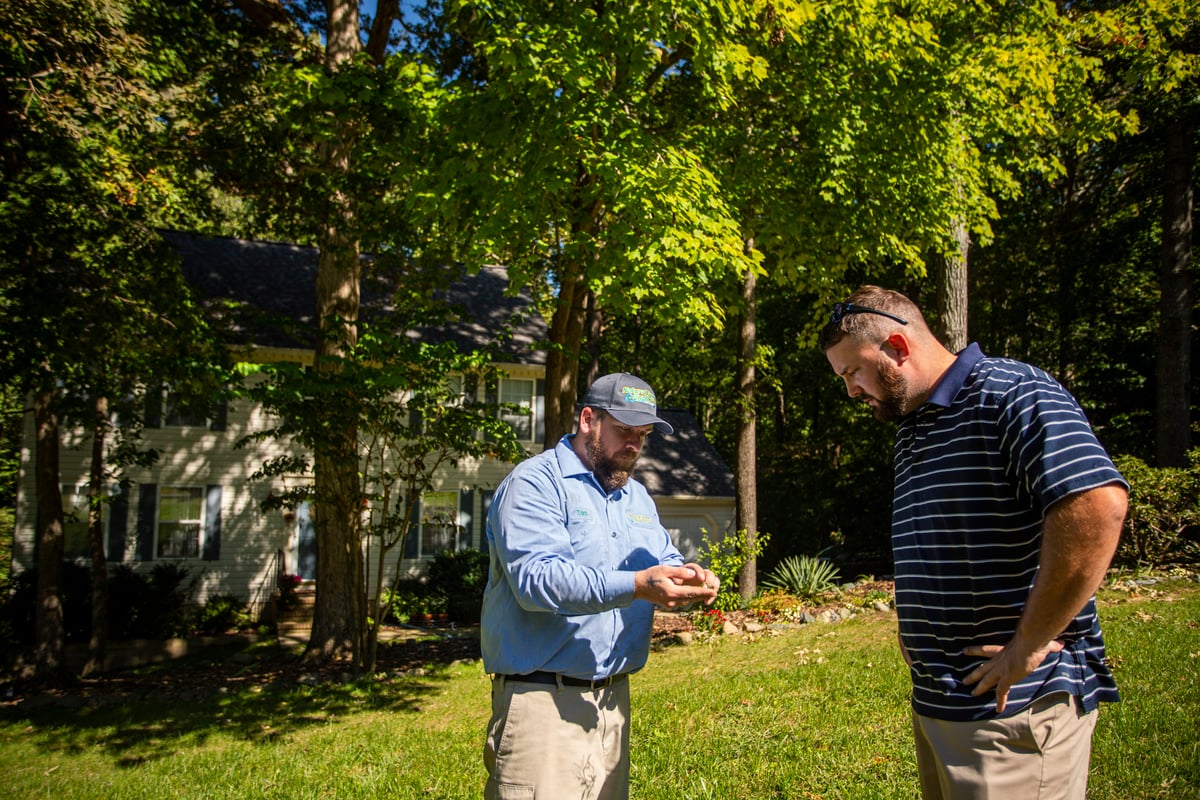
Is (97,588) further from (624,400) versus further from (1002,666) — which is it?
(1002,666)

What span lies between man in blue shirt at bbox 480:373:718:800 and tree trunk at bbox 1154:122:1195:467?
17.2m

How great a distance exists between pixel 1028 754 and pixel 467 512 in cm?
1935

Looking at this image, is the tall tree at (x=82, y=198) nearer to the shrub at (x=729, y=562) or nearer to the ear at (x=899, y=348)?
the shrub at (x=729, y=562)

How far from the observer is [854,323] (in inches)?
100.0

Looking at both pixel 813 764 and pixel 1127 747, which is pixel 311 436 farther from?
pixel 1127 747

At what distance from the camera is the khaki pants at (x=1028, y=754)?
218 cm

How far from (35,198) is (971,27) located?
1272cm

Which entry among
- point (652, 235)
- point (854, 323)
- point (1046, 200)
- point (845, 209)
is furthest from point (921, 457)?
point (1046, 200)

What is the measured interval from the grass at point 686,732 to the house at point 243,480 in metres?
8.02

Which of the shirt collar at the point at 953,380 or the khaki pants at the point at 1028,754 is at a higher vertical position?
the shirt collar at the point at 953,380

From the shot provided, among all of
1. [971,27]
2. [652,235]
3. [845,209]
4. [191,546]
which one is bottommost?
[191,546]

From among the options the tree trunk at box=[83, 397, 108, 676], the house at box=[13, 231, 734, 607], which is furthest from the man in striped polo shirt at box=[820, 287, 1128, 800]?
the tree trunk at box=[83, 397, 108, 676]

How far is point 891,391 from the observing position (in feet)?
8.24

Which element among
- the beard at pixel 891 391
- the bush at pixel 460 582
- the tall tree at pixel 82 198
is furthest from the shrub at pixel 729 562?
the beard at pixel 891 391
